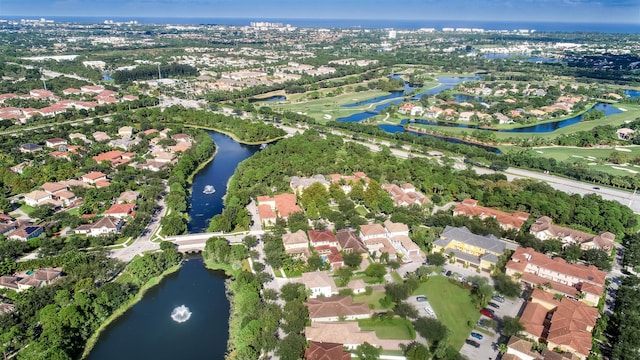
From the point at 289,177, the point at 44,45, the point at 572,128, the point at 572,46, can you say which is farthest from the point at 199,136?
the point at 572,46

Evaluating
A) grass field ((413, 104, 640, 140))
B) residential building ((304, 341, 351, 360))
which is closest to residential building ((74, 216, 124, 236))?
residential building ((304, 341, 351, 360))

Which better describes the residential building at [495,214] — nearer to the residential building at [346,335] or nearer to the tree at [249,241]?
the residential building at [346,335]

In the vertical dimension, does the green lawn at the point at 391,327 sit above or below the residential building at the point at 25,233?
below

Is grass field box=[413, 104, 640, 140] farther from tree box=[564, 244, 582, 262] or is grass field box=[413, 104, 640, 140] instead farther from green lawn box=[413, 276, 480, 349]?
green lawn box=[413, 276, 480, 349]

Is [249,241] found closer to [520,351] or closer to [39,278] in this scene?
[39,278]

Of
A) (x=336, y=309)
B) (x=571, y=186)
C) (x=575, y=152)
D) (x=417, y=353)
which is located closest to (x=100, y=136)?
(x=336, y=309)

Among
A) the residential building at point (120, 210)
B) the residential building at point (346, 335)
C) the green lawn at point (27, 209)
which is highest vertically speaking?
the residential building at point (120, 210)

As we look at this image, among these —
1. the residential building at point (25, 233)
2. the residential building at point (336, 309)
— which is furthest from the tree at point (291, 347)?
the residential building at point (25, 233)
